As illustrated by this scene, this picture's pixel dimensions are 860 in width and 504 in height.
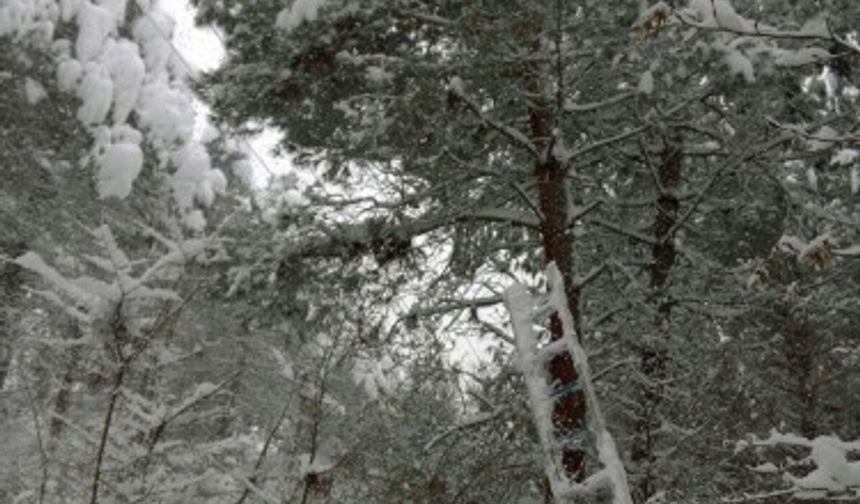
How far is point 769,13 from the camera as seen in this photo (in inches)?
239

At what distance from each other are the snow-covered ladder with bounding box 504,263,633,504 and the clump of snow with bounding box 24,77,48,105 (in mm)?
13515

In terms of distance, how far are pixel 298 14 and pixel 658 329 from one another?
13.5 feet

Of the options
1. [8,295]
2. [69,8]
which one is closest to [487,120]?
[69,8]

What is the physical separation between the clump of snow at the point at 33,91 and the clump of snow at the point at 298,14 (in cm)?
886

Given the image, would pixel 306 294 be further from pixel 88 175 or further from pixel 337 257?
pixel 88 175

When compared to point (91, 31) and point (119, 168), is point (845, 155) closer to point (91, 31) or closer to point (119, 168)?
point (119, 168)

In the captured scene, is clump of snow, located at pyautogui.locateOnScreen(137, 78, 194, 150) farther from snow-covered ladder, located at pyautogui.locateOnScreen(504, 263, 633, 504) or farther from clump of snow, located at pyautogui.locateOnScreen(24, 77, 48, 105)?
snow-covered ladder, located at pyautogui.locateOnScreen(504, 263, 633, 504)

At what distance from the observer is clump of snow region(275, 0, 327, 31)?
6.50 m

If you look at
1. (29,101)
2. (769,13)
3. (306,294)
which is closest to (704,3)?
(769,13)

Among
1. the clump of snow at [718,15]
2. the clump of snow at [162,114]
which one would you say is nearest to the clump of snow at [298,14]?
the clump of snow at [718,15]

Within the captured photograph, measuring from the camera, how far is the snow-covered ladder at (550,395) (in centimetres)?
200

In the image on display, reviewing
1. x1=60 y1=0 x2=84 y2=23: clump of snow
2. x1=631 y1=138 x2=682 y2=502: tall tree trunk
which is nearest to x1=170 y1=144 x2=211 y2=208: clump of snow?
x1=60 y1=0 x2=84 y2=23: clump of snow

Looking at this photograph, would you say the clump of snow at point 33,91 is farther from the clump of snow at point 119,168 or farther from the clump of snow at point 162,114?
the clump of snow at point 162,114

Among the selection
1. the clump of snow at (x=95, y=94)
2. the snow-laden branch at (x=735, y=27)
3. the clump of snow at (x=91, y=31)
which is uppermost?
the clump of snow at (x=91, y=31)
